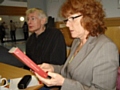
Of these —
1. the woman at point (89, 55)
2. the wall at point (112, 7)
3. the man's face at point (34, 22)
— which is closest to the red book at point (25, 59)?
the woman at point (89, 55)

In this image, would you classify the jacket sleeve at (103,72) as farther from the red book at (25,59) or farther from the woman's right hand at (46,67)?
the woman's right hand at (46,67)

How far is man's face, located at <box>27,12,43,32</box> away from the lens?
2092 millimetres

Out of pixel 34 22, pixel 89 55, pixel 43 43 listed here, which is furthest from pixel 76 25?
pixel 34 22

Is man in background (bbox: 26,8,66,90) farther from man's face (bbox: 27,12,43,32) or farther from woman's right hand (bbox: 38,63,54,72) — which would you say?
woman's right hand (bbox: 38,63,54,72)

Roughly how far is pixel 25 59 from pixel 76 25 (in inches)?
Result: 19.0

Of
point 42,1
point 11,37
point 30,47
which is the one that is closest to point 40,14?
point 30,47

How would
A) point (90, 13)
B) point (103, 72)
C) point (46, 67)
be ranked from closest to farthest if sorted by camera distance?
1. point (103, 72)
2. point (90, 13)
3. point (46, 67)

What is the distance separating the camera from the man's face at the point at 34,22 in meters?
2.09

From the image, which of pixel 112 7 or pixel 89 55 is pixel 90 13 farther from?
pixel 112 7

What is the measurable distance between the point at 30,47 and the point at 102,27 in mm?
1217

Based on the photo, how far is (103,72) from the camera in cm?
98

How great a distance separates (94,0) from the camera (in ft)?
3.81

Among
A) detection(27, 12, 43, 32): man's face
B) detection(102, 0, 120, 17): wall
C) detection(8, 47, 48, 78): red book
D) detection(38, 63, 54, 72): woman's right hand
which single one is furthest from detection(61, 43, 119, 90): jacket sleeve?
detection(102, 0, 120, 17): wall

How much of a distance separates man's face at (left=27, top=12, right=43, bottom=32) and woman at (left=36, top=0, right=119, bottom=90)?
91 centimetres
